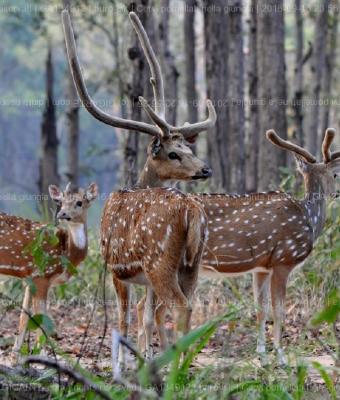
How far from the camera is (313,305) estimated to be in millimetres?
10438

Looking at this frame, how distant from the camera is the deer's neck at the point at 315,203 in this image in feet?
30.5

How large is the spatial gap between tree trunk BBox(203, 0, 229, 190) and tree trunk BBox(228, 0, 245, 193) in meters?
0.24

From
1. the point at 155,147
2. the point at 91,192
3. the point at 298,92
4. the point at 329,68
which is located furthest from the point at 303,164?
the point at 329,68

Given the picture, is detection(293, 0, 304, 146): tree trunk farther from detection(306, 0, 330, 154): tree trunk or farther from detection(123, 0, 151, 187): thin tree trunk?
detection(123, 0, 151, 187): thin tree trunk

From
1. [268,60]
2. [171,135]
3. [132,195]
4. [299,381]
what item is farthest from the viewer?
[268,60]

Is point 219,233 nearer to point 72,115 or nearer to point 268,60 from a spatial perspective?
point 268,60

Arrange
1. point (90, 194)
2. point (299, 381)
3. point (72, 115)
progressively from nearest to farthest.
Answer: point (299, 381), point (90, 194), point (72, 115)

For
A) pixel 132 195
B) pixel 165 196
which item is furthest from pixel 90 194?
pixel 165 196

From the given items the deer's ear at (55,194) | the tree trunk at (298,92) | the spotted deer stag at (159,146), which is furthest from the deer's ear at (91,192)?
the tree trunk at (298,92)

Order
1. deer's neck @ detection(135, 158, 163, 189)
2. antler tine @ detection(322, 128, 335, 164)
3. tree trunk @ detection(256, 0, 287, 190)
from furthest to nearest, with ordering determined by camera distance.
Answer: tree trunk @ detection(256, 0, 287, 190) → antler tine @ detection(322, 128, 335, 164) → deer's neck @ detection(135, 158, 163, 189)

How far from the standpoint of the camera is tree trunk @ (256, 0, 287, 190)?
49.1 feet

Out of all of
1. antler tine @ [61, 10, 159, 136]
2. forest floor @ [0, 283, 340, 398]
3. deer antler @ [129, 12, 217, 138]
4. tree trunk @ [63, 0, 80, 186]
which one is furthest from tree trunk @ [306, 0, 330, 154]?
antler tine @ [61, 10, 159, 136]

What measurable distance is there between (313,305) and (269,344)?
1.23 m

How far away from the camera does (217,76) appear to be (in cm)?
1659
